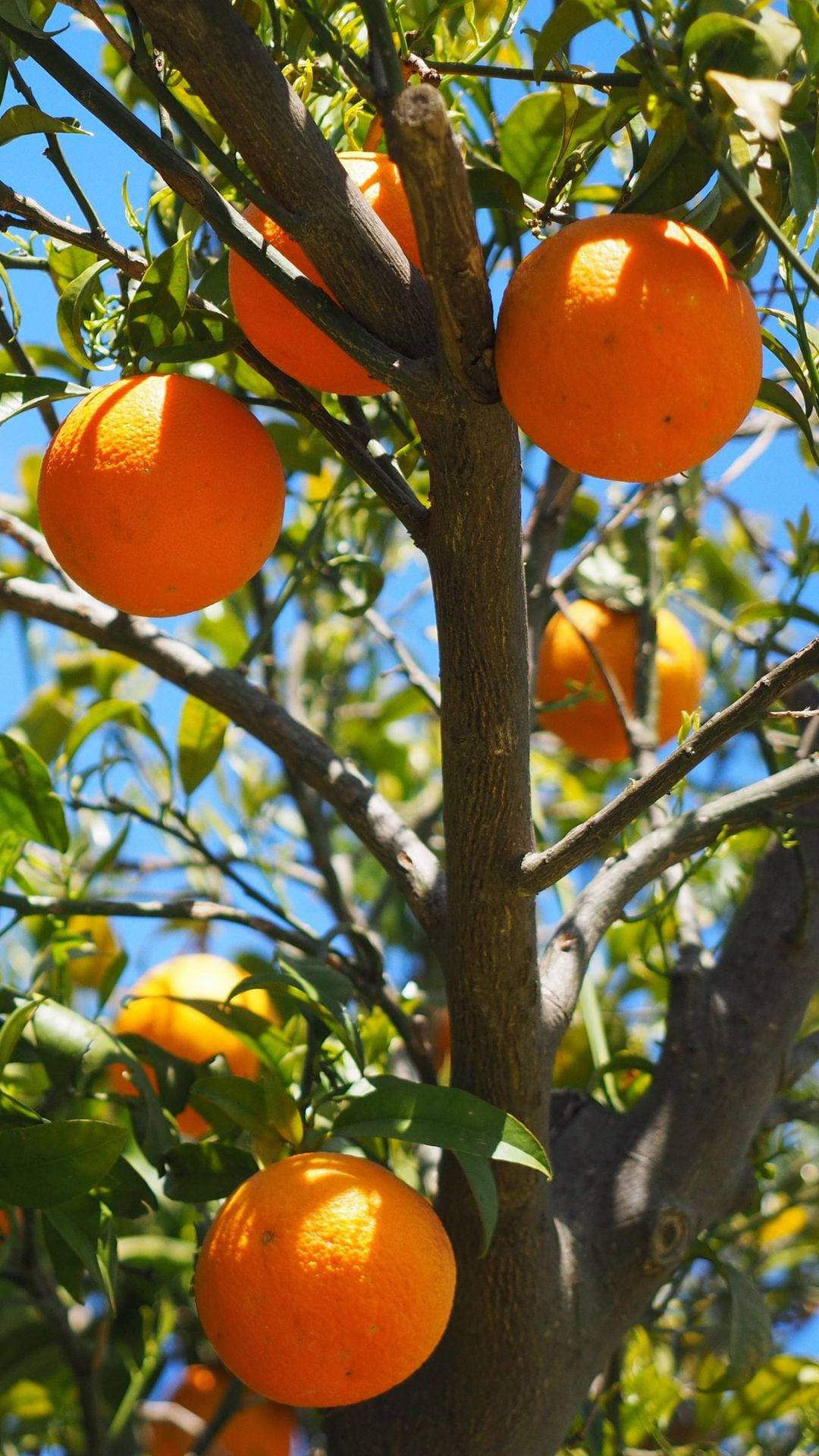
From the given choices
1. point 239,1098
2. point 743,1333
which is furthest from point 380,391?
point 743,1333

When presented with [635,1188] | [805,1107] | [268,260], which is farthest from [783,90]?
[805,1107]

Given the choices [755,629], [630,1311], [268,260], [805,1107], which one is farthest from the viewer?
[755,629]

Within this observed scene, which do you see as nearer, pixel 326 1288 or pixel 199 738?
pixel 326 1288

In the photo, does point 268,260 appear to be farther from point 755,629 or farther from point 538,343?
point 755,629

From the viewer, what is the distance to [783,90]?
505 mm

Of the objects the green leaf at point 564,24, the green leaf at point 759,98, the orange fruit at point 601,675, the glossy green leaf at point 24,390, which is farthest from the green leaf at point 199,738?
the green leaf at point 759,98

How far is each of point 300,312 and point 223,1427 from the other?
1043mm

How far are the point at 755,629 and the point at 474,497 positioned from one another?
1013 millimetres

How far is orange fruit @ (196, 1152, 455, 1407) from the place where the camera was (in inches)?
28.5

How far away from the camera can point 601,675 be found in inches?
53.1

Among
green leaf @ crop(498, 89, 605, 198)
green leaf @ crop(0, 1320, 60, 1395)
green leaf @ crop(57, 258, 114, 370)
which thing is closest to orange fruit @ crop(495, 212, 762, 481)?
green leaf @ crop(498, 89, 605, 198)

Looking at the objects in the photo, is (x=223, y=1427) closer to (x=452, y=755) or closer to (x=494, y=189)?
(x=452, y=755)

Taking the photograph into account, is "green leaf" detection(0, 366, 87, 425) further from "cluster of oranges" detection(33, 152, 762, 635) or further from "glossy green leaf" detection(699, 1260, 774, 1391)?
"glossy green leaf" detection(699, 1260, 774, 1391)

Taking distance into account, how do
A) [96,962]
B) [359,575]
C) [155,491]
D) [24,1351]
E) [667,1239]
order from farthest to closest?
[96,962]
[359,575]
[24,1351]
[667,1239]
[155,491]
